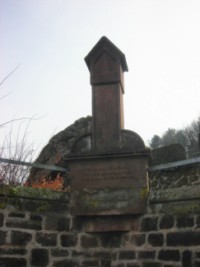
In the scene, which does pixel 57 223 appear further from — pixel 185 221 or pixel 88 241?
pixel 185 221

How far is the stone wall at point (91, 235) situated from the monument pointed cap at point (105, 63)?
1.78 metres

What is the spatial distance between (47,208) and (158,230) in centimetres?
146

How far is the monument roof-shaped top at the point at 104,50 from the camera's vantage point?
566 cm

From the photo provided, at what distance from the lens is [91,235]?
4.92m

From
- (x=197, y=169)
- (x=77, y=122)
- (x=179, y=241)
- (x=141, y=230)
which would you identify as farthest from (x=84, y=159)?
(x=77, y=122)

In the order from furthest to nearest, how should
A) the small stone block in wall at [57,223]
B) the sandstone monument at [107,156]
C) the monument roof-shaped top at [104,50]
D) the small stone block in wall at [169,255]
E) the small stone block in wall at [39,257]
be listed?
the monument roof-shaped top at [104,50]
the sandstone monument at [107,156]
the small stone block in wall at [57,223]
the small stone block in wall at [39,257]
the small stone block in wall at [169,255]

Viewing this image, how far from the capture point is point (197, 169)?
9.04 metres

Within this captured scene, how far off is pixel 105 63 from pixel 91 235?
254cm

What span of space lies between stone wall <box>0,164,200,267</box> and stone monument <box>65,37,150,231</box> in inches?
6.7

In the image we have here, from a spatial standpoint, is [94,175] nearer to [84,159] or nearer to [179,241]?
[84,159]

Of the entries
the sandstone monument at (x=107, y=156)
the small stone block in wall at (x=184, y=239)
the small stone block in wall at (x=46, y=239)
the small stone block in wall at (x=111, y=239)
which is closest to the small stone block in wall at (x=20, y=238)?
the small stone block in wall at (x=46, y=239)

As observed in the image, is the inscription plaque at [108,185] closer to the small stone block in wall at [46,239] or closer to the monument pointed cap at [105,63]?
the small stone block in wall at [46,239]

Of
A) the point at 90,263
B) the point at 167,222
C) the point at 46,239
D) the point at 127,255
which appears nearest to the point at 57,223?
the point at 46,239

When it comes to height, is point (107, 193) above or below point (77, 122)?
below
